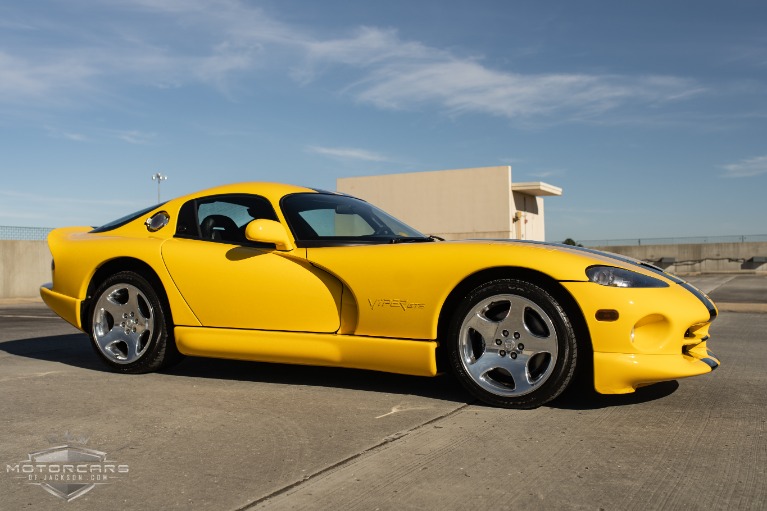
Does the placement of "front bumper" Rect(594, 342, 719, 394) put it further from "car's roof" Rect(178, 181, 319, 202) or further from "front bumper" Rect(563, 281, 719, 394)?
"car's roof" Rect(178, 181, 319, 202)

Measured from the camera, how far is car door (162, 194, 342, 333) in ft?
14.6

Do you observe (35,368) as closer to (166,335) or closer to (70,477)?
(166,335)

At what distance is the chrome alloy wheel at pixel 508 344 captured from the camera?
3848 millimetres

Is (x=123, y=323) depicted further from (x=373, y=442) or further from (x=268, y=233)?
(x=373, y=442)

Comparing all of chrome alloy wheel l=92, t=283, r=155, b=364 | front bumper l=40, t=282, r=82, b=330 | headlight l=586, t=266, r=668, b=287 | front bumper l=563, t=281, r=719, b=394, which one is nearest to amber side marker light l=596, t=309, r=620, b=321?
front bumper l=563, t=281, r=719, b=394

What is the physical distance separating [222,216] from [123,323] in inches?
41.9

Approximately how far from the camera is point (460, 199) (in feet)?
130

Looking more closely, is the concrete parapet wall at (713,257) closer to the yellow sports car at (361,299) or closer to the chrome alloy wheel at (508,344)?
the yellow sports car at (361,299)

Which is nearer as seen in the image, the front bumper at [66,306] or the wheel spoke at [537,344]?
the wheel spoke at [537,344]

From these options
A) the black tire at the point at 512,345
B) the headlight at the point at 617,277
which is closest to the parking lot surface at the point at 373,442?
the black tire at the point at 512,345

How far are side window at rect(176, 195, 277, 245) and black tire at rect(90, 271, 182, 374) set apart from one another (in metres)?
0.51

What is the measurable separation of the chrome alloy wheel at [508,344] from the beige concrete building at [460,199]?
108 ft

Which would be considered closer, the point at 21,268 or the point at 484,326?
the point at 484,326

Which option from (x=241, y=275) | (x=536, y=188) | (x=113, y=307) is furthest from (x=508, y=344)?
(x=536, y=188)
